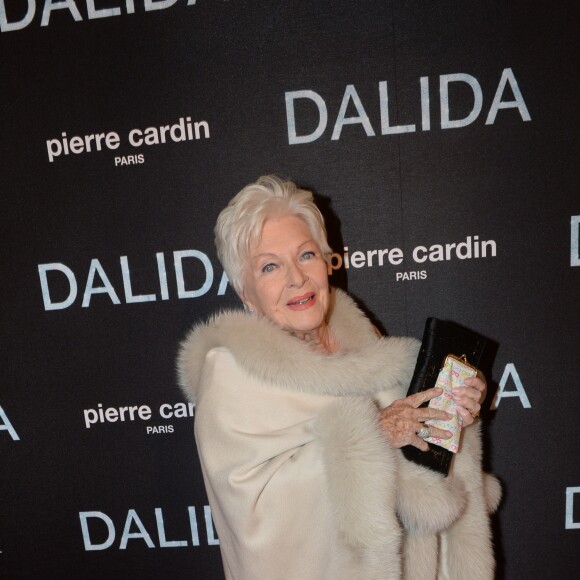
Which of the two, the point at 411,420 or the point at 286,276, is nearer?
the point at 411,420

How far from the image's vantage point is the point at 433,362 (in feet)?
4.46

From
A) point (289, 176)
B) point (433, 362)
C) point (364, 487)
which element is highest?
point (289, 176)

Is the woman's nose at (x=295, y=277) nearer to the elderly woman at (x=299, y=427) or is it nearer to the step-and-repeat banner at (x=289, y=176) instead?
the elderly woman at (x=299, y=427)

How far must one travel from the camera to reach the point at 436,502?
1346 millimetres

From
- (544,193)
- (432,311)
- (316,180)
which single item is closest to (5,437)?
(316,180)

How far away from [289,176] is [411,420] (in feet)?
3.30

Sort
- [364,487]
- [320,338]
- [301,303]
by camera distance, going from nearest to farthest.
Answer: [364,487] → [301,303] → [320,338]

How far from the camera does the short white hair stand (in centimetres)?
142

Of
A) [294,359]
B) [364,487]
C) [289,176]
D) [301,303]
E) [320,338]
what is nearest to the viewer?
[364,487]

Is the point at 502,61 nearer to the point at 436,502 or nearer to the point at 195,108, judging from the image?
the point at 195,108

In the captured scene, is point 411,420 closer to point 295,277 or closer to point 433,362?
point 433,362

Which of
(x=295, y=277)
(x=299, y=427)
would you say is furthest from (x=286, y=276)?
(x=299, y=427)

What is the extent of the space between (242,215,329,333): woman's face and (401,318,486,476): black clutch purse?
310 millimetres

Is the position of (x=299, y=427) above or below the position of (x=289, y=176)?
below
